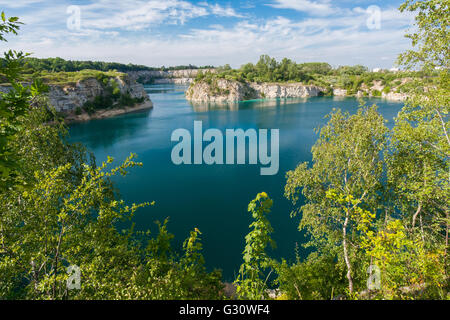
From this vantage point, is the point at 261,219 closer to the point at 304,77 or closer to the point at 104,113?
the point at 104,113

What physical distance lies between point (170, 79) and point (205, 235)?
663 ft

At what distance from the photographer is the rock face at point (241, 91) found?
8562 cm

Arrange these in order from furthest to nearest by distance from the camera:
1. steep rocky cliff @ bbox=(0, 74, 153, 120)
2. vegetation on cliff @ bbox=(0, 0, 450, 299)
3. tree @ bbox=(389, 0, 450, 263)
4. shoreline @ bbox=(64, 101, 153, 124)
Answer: shoreline @ bbox=(64, 101, 153, 124)
steep rocky cliff @ bbox=(0, 74, 153, 120)
tree @ bbox=(389, 0, 450, 263)
vegetation on cliff @ bbox=(0, 0, 450, 299)

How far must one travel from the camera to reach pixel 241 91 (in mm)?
87375

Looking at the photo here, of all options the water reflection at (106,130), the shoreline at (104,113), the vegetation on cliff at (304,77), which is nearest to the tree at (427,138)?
the water reflection at (106,130)

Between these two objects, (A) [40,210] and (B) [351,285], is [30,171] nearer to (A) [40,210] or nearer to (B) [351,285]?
(A) [40,210]

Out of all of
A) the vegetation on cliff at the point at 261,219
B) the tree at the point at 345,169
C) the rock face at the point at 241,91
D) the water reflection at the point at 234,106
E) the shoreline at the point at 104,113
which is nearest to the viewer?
the vegetation on cliff at the point at 261,219

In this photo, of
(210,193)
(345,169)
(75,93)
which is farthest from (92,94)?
(345,169)

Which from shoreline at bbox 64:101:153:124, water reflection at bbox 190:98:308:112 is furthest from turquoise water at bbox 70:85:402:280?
water reflection at bbox 190:98:308:112

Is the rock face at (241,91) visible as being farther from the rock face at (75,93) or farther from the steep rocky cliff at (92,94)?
the rock face at (75,93)

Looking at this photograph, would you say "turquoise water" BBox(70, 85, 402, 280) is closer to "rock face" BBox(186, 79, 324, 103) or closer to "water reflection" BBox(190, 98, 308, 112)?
"water reflection" BBox(190, 98, 308, 112)

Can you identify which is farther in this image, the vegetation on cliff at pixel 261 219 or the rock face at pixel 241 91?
the rock face at pixel 241 91

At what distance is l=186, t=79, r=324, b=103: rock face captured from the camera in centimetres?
8562
